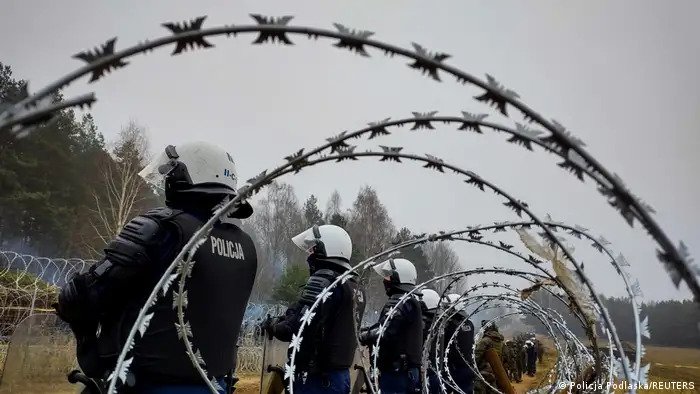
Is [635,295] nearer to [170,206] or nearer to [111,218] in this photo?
[170,206]

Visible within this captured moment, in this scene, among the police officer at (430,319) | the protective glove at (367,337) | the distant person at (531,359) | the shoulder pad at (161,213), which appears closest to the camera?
the shoulder pad at (161,213)

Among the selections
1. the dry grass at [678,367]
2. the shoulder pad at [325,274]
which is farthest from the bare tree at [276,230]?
the shoulder pad at [325,274]

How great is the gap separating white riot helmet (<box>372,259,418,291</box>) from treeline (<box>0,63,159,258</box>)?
59.6 ft

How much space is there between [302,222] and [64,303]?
43.1m

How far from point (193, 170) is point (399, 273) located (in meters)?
5.63

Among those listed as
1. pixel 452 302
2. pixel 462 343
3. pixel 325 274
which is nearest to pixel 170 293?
pixel 325 274

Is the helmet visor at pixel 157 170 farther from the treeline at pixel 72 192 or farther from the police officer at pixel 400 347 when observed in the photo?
the treeline at pixel 72 192

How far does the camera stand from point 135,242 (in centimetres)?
341

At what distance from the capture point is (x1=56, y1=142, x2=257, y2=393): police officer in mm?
3328

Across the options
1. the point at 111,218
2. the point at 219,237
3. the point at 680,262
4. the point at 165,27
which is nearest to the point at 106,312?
the point at 219,237

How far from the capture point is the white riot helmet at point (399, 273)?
9.16 metres

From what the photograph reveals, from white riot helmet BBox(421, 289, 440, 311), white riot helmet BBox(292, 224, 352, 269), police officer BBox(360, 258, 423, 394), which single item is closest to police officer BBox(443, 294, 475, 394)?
white riot helmet BBox(421, 289, 440, 311)

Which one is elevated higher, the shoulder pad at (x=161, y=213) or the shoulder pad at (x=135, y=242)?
the shoulder pad at (x=161, y=213)

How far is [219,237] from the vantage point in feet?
12.9
